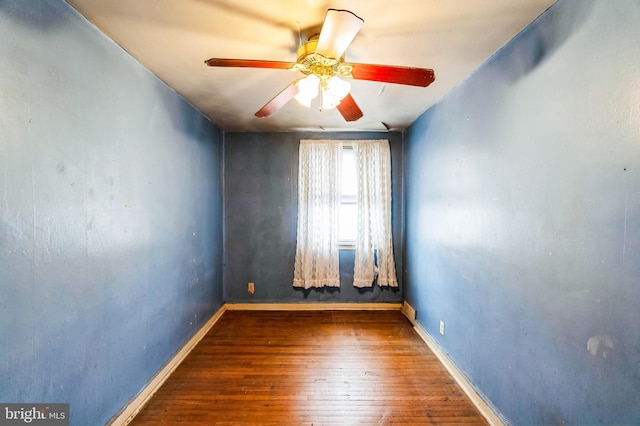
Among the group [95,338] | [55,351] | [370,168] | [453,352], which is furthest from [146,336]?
[370,168]

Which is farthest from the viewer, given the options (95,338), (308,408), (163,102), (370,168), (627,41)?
(370,168)

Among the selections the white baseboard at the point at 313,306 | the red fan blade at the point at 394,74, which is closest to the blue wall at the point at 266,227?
the white baseboard at the point at 313,306

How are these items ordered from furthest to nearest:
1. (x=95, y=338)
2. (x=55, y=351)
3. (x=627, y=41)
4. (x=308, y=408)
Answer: (x=308, y=408) < (x=95, y=338) < (x=55, y=351) < (x=627, y=41)

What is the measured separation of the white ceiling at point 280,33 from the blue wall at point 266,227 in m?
1.39

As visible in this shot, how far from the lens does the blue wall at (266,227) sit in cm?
380

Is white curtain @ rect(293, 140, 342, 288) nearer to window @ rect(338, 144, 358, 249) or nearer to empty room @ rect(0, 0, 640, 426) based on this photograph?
window @ rect(338, 144, 358, 249)

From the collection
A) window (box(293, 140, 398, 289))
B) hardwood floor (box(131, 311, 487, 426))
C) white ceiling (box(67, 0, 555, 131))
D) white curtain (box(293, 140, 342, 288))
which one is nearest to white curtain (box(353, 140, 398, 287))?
window (box(293, 140, 398, 289))

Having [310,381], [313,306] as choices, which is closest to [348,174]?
[313,306]

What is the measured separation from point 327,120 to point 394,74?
6.08 ft

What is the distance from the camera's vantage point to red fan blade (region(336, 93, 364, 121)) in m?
1.87

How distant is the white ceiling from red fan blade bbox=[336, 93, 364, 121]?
11.1 inches

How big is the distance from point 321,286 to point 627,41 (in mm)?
3336

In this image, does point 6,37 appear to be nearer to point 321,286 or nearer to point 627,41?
point 627,41

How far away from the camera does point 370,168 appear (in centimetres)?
370
